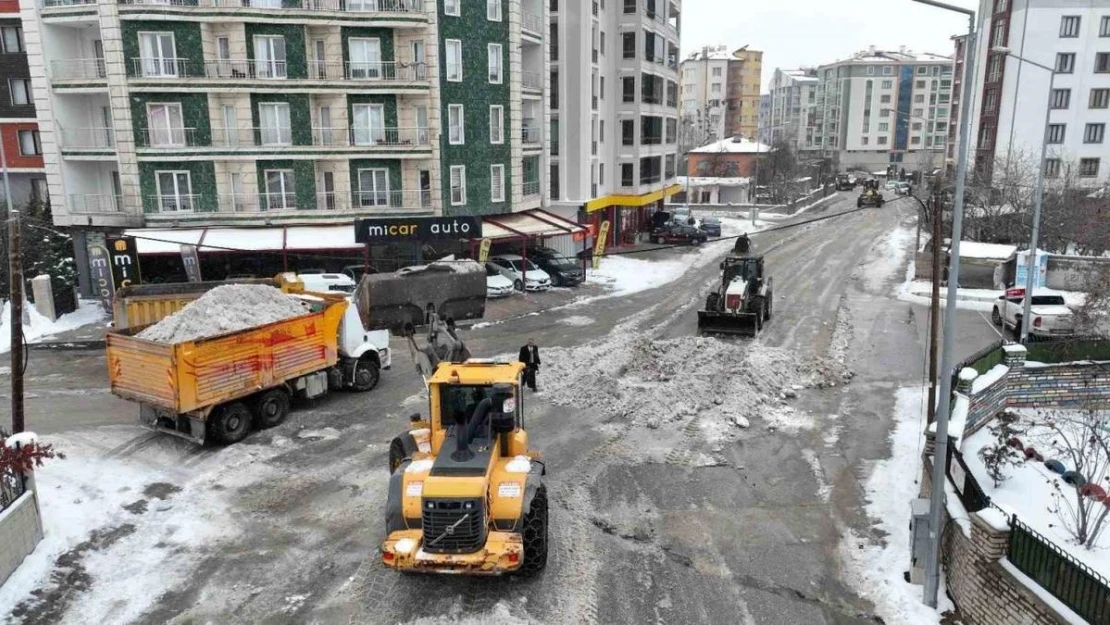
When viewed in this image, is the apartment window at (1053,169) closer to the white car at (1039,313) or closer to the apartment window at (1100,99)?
the apartment window at (1100,99)

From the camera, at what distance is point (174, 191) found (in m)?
31.2

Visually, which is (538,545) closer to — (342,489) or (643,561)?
(643,561)

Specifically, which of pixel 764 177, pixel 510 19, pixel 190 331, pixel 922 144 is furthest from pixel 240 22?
pixel 922 144

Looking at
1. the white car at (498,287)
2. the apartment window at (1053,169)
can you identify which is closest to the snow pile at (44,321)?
the white car at (498,287)

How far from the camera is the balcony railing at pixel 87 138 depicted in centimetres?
3141

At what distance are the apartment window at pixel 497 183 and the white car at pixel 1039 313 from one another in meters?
21.1

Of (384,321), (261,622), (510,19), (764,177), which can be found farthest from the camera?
(764,177)

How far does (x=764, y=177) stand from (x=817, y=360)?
64.2 meters

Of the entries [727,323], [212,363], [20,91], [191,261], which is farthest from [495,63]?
[20,91]

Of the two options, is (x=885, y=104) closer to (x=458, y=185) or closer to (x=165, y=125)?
(x=458, y=185)

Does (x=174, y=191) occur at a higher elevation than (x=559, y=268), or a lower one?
higher

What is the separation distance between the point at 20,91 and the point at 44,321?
19.4m

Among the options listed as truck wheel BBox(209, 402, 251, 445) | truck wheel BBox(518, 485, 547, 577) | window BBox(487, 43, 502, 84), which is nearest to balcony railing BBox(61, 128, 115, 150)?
window BBox(487, 43, 502, 84)

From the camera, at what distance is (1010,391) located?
1673cm
